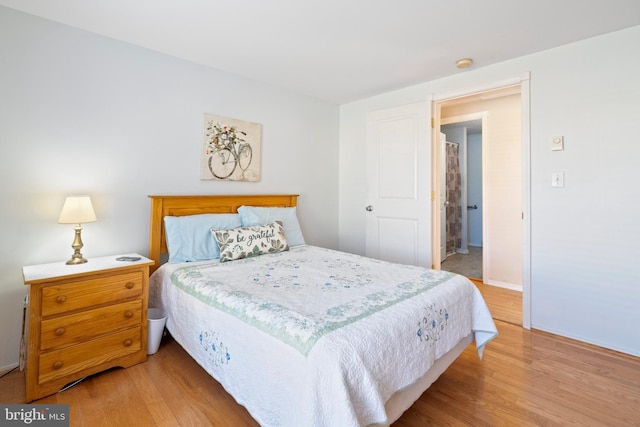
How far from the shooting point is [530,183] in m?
2.61

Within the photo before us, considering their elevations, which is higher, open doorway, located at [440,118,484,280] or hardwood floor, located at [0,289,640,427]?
open doorway, located at [440,118,484,280]

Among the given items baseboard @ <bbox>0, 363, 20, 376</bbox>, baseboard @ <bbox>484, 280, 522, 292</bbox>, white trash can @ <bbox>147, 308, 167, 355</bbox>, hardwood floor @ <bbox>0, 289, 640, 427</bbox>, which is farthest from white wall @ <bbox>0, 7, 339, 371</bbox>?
baseboard @ <bbox>484, 280, 522, 292</bbox>

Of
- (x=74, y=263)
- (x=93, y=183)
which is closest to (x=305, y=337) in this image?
(x=74, y=263)

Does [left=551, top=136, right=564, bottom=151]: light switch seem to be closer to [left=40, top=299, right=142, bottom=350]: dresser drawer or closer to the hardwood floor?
the hardwood floor

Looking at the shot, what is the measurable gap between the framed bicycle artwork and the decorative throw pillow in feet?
2.06

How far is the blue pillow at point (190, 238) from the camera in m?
2.41

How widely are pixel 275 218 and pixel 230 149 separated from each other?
0.80 m

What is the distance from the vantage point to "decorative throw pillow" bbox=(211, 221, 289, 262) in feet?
8.13

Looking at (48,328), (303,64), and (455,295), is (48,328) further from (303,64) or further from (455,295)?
(303,64)

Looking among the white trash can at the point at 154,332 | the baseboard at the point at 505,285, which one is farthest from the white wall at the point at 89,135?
the baseboard at the point at 505,285

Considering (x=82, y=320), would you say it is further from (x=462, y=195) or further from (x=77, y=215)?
(x=462, y=195)

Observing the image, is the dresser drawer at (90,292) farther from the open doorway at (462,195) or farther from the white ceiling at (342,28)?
the open doorway at (462,195)

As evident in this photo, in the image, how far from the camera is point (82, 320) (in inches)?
72.5

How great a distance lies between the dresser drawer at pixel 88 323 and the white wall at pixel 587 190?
309cm
